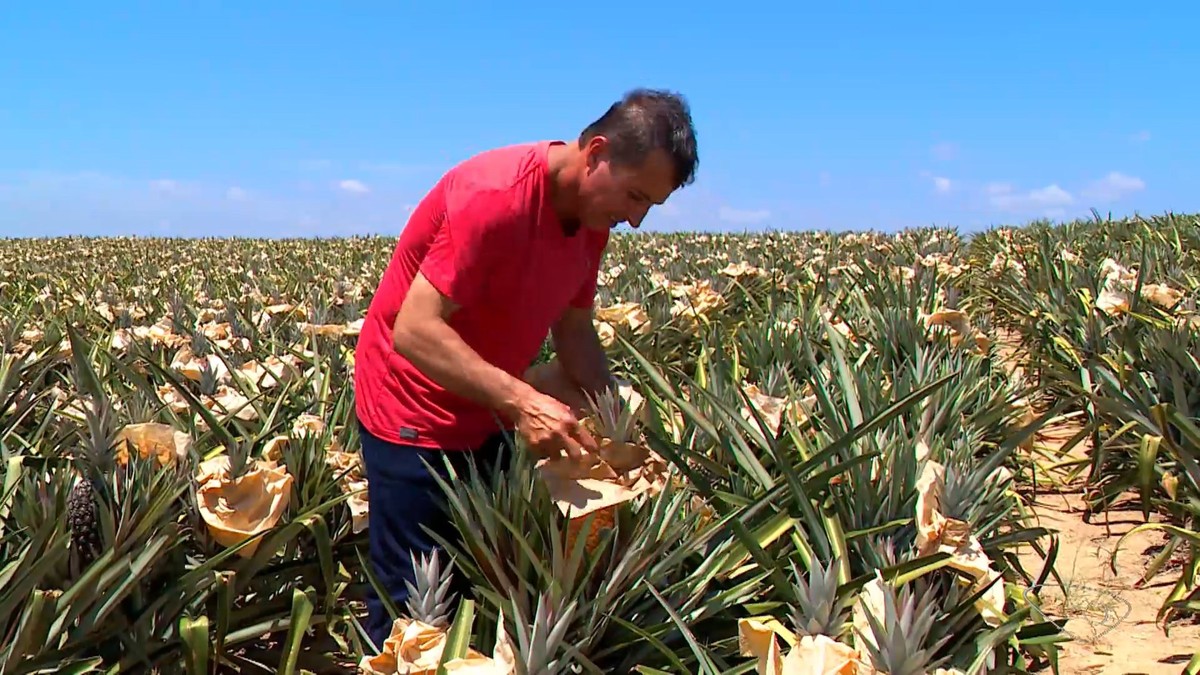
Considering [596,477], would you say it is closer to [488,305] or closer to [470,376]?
[470,376]

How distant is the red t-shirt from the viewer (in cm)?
202

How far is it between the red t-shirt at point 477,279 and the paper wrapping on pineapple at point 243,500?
296mm

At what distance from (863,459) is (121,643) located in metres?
1.57

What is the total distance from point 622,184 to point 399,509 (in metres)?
0.92

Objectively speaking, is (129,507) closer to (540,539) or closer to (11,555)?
(11,555)

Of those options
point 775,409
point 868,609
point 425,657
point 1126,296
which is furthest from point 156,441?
point 1126,296

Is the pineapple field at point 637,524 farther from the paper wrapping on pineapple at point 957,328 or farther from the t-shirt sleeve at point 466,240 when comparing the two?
the t-shirt sleeve at point 466,240

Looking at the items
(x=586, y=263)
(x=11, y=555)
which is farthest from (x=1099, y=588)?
(x=11, y=555)

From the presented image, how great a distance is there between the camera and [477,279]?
6.72ft

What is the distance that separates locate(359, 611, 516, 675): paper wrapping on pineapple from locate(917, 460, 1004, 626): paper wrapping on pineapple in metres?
0.83

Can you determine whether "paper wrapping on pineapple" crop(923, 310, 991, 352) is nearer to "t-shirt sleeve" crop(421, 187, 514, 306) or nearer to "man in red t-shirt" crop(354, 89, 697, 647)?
"man in red t-shirt" crop(354, 89, 697, 647)

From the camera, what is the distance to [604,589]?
1.94 m

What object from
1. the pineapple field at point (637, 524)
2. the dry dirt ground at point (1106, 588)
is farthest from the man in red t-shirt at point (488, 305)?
the dry dirt ground at point (1106, 588)

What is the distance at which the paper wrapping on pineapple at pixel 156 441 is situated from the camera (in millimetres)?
2297
